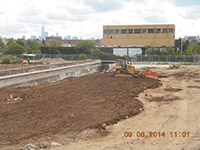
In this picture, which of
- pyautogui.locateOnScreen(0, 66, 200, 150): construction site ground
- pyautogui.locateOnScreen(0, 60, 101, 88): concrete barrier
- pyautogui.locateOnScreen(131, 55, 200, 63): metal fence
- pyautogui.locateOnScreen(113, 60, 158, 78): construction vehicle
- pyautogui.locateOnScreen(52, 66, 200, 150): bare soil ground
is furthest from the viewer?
pyautogui.locateOnScreen(131, 55, 200, 63): metal fence

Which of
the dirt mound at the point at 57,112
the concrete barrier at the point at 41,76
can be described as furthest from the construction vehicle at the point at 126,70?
the dirt mound at the point at 57,112

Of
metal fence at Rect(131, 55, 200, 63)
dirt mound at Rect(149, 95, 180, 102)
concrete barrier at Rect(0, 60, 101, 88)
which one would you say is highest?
metal fence at Rect(131, 55, 200, 63)

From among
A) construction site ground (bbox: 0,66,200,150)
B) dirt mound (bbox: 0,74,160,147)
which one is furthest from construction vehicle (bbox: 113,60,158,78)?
construction site ground (bbox: 0,66,200,150)

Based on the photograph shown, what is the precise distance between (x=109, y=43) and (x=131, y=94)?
6070cm

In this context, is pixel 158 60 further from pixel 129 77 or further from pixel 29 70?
pixel 29 70

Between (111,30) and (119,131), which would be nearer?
(119,131)

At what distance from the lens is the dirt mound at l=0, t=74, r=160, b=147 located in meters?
8.24

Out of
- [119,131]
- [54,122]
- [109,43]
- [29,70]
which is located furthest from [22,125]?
[109,43]

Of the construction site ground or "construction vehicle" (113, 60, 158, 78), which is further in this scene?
"construction vehicle" (113, 60, 158, 78)

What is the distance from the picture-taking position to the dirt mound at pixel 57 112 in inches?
324

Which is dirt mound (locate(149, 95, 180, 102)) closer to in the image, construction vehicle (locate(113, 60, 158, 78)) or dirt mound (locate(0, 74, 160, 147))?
dirt mound (locate(0, 74, 160, 147))

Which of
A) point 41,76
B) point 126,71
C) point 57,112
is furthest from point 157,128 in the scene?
point 41,76

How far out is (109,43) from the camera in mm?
75062

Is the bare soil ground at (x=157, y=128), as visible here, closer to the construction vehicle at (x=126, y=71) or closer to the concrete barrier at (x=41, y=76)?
the construction vehicle at (x=126, y=71)
